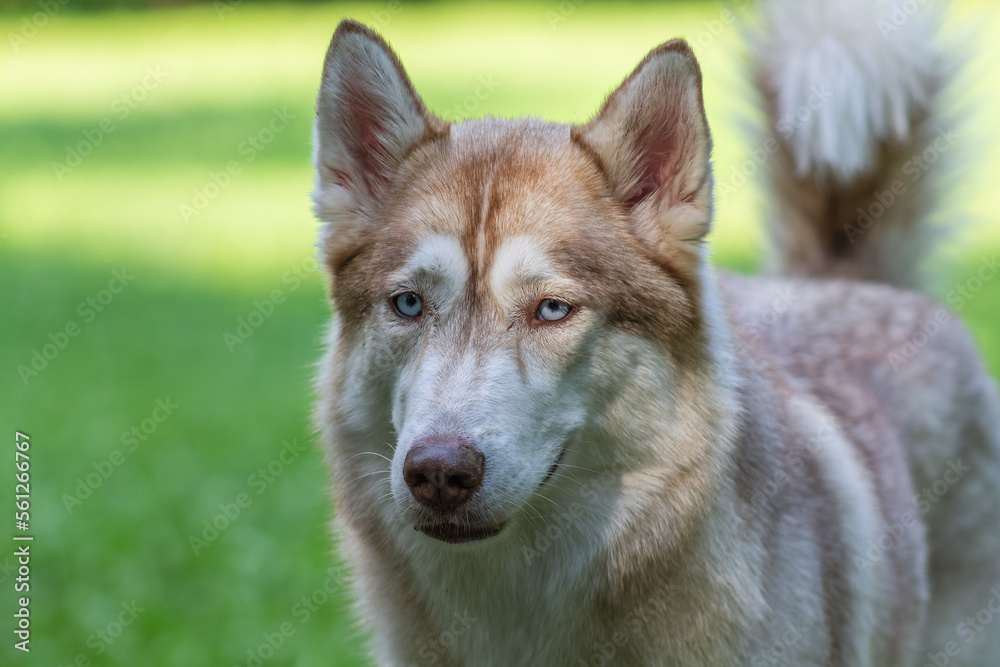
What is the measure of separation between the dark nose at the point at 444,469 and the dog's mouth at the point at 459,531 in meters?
0.13

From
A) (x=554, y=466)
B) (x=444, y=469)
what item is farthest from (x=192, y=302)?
(x=444, y=469)

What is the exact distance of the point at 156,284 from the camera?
10047 millimetres

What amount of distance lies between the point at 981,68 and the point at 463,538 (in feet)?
10.8

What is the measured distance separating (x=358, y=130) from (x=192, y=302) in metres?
6.65

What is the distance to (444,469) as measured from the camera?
2.54 m

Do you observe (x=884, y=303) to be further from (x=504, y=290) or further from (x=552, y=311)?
(x=504, y=290)

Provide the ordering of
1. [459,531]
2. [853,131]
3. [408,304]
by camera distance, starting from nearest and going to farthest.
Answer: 1. [459,531]
2. [408,304]
3. [853,131]

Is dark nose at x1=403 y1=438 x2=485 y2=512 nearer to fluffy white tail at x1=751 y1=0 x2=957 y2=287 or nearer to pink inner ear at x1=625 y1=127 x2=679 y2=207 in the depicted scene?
pink inner ear at x1=625 y1=127 x2=679 y2=207

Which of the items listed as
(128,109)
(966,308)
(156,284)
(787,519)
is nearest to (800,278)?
(787,519)

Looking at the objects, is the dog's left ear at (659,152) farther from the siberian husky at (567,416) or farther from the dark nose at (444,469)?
the dark nose at (444,469)

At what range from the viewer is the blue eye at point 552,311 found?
2.83m

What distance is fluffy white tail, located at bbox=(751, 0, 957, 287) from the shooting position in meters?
4.24

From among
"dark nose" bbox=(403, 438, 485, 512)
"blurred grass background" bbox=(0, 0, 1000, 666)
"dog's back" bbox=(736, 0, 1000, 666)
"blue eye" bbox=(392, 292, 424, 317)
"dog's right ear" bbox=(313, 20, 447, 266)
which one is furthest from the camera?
Result: "blurred grass background" bbox=(0, 0, 1000, 666)

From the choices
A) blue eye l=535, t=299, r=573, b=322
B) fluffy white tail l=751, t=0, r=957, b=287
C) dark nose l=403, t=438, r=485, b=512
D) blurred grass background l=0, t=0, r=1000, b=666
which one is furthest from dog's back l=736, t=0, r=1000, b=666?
dark nose l=403, t=438, r=485, b=512
